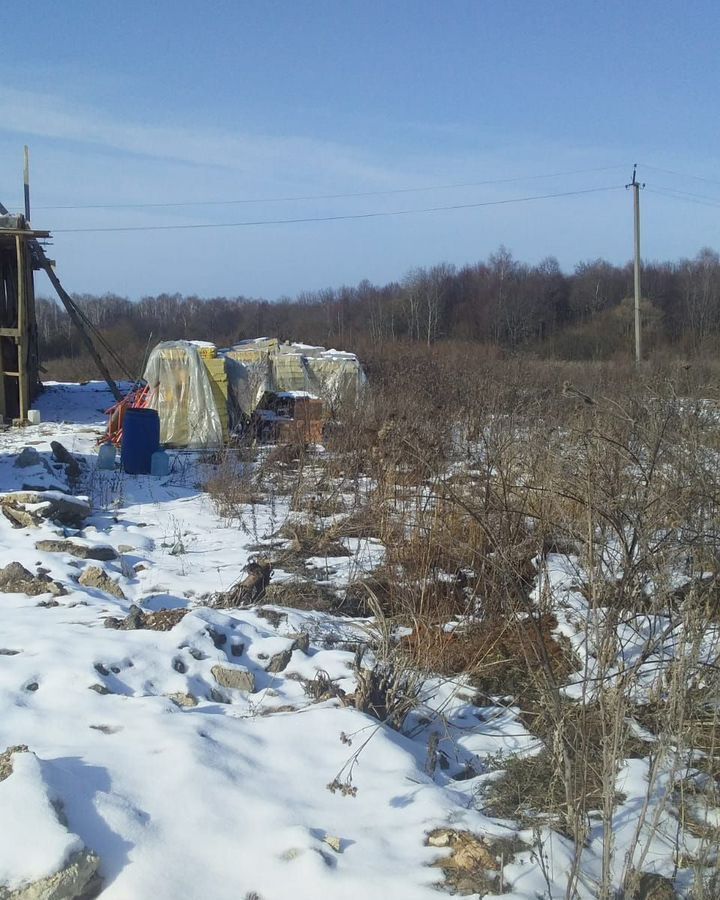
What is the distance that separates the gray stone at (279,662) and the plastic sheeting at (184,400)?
8924 millimetres

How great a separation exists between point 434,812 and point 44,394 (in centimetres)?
1674

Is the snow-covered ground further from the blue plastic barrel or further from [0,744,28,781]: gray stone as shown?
the blue plastic barrel

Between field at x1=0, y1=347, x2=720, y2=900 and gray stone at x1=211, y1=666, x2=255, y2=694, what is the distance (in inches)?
0.4

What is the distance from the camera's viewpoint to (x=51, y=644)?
179 inches

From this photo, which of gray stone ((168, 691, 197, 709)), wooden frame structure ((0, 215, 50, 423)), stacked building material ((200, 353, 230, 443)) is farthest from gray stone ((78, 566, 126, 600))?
wooden frame structure ((0, 215, 50, 423))

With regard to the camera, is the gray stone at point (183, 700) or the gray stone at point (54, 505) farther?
the gray stone at point (54, 505)

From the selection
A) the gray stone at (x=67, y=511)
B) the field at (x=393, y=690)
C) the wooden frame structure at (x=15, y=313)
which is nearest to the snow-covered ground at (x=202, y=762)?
the field at (x=393, y=690)

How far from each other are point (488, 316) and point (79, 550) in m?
32.0

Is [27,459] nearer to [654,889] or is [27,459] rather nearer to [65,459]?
[65,459]

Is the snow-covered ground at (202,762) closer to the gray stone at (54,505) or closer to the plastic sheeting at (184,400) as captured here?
the gray stone at (54,505)

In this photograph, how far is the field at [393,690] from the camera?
2682mm

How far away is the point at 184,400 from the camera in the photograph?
44.3 feet

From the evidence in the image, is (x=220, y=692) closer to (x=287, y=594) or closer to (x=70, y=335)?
(x=287, y=594)

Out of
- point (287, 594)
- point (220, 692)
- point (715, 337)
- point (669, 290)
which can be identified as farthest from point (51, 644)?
point (669, 290)
